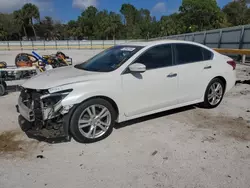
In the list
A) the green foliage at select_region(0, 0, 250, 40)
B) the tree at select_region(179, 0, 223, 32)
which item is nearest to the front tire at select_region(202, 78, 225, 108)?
the green foliage at select_region(0, 0, 250, 40)

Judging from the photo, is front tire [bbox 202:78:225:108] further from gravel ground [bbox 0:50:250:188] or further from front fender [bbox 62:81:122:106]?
front fender [bbox 62:81:122:106]

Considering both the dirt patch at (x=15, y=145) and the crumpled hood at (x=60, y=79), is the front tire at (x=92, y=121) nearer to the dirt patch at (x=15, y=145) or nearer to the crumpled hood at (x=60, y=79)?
the crumpled hood at (x=60, y=79)

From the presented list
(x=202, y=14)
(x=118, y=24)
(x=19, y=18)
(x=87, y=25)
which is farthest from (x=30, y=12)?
(x=202, y=14)

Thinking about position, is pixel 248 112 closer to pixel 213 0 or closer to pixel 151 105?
pixel 151 105

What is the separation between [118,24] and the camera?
65.1 m

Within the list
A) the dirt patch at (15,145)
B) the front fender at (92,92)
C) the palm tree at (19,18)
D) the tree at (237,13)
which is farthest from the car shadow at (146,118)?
the palm tree at (19,18)

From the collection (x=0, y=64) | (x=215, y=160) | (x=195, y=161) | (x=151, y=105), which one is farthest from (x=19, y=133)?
(x=0, y=64)

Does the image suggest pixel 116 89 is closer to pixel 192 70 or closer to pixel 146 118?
pixel 146 118

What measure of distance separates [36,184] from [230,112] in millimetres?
4205

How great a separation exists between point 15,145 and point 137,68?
2326mm

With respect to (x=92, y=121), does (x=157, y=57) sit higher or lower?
Result: higher

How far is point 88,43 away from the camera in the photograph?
4309 cm

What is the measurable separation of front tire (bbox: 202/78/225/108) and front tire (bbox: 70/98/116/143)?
2.40 meters

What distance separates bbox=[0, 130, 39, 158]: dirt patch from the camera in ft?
11.0
